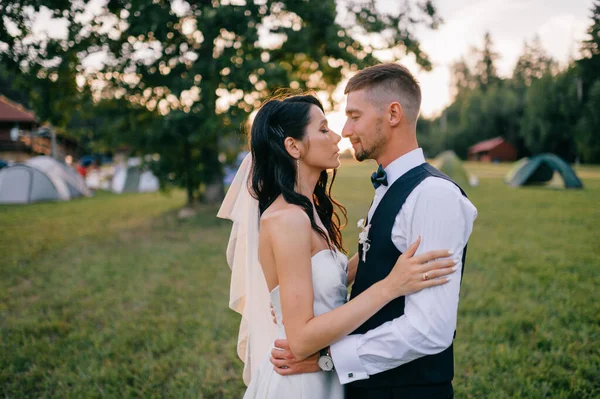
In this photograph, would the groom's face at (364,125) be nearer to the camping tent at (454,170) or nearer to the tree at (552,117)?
the camping tent at (454,170)

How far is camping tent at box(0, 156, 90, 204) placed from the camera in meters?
18.4

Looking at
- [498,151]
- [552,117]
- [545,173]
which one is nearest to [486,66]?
[498,151]

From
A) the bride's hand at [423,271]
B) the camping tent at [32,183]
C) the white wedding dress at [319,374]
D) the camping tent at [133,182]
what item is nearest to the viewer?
the bride's hand at [423,271]

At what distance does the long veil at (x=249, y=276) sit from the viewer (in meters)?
2.35

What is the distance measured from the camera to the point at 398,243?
175cm

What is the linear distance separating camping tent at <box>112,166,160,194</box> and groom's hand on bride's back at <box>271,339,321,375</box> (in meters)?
24.1

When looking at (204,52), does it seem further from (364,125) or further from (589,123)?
(589,123)

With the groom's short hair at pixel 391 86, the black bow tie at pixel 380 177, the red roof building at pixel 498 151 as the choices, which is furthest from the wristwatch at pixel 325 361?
the red roof building at pixel 498 151

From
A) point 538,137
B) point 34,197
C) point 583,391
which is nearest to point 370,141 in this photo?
point 583,391

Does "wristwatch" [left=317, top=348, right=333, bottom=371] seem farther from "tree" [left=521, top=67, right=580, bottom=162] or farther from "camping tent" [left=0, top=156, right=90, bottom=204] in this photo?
"tree" [left=521, top=67, right=580, bottom=162]

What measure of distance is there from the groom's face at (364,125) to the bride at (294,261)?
0.95 feet

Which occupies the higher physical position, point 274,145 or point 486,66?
point 486,66

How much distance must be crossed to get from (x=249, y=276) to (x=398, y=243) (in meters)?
1.00

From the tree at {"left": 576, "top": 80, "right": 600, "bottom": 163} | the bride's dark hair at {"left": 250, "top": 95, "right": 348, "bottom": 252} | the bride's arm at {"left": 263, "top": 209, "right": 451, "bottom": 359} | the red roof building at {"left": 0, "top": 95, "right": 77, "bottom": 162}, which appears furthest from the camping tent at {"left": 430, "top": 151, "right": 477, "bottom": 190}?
the red roof building at {"left": 0, "top": 95, "right": 77, "bottom": 162}
